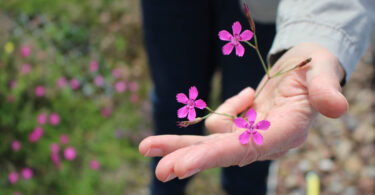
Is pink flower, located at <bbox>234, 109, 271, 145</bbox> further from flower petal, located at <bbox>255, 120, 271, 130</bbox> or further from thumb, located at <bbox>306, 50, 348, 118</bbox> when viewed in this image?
thumb, located at <bbox>306, 50, 348, 118</bbox>

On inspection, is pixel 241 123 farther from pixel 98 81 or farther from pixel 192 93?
pixel 98 81

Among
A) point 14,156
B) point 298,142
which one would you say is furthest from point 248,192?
point 14,156

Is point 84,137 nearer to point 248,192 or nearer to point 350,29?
point 248,192

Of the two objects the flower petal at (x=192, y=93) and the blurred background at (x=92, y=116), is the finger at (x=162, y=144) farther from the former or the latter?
the blurred background at (x=92, y=116)

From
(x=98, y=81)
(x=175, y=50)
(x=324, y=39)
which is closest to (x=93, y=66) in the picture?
(x=98, y=81)

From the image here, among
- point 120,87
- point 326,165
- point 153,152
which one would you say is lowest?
point 326,165

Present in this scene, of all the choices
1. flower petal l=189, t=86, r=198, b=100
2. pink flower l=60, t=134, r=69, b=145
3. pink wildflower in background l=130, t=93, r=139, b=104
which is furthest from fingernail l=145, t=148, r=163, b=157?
pink wildflower in background l=130, t=93, r=139, b=104

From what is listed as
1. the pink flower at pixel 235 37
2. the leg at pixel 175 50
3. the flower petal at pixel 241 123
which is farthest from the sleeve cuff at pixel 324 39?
the leg at pixel 175 50
